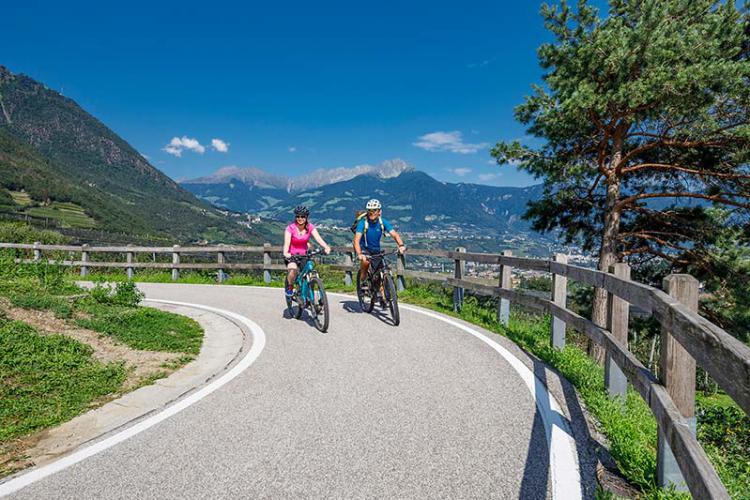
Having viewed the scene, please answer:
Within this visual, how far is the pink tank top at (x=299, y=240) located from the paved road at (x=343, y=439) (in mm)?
3042

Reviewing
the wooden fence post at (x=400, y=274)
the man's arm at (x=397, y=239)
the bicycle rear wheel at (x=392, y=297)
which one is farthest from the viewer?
the wooden fence post at (x=400, y=274)

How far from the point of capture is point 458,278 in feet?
32.4

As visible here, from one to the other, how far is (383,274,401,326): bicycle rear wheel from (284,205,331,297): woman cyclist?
1.23 meters

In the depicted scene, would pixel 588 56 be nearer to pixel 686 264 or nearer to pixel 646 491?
pixel 686 264

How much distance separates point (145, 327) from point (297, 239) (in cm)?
293

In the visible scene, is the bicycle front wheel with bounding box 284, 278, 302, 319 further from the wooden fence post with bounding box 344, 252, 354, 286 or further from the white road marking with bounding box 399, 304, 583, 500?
the wooden fence post with bounding box 344, 252, 354, 286

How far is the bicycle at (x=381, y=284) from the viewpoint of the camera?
8016mm

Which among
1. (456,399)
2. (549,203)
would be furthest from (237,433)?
(549,203)

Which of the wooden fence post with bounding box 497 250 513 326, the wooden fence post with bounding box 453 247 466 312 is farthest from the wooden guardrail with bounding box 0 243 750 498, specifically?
the wooden fence post with bounding box 453 247 466 312

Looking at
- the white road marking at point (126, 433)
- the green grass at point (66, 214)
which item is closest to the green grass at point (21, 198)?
the green grass at point (66, 214)

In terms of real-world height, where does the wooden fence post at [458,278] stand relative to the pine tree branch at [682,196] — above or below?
below

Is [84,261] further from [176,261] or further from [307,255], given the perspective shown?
[307,255]

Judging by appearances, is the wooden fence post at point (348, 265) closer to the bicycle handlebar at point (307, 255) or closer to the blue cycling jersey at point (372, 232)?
the blue cycling jersey at point (372, 232)

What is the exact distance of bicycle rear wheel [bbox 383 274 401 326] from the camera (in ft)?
25.8
